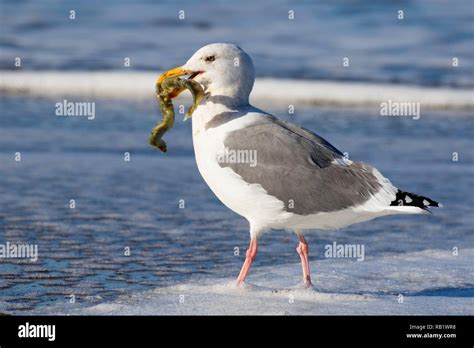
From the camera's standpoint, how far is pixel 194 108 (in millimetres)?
5852

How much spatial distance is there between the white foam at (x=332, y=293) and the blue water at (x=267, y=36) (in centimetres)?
835

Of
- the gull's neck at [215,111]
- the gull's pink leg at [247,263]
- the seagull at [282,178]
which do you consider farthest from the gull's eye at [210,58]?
the gull's pink leg at [247,263]

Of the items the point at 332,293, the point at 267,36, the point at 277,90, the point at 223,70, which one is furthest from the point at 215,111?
the point at 267,36

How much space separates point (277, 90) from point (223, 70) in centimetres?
797

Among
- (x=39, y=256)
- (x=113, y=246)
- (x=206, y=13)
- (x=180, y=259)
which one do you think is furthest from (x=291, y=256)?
(x=206, y=13)

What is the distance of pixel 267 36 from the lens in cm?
1744

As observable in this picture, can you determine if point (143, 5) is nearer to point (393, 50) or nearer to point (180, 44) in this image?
point (180, 44)

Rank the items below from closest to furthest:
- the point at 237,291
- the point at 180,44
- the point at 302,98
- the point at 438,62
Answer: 1. the point at 237,291
2. the point at 302,98
3. the point at 438,62
4. the point at 180,44

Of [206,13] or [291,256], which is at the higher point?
[206,13]

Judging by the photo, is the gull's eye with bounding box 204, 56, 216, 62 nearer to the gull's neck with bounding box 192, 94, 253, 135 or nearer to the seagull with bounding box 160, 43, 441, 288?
the gull's neck with bounding box 192, 94, 253, 135

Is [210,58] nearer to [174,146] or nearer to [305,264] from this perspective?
[305,264]

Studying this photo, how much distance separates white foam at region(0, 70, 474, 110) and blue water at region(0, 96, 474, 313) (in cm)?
141

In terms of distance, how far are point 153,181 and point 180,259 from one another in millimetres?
2338

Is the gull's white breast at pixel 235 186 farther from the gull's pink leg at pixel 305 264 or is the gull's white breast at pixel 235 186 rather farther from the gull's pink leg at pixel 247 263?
the gull's pink leg at pixel 305 264
